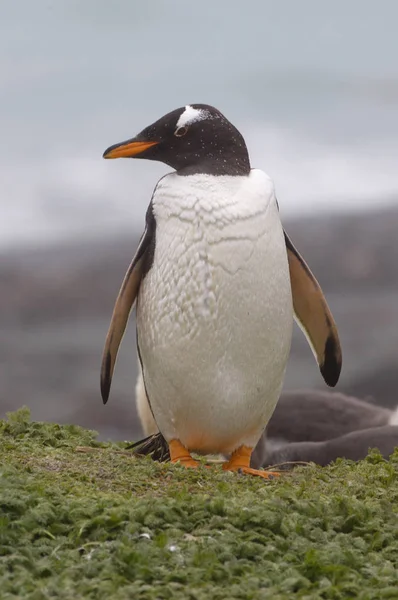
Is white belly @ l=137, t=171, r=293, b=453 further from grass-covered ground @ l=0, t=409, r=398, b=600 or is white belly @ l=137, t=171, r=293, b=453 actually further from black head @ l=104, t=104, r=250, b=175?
grass-covered ground @ l=0, t=409, r=398, b=600

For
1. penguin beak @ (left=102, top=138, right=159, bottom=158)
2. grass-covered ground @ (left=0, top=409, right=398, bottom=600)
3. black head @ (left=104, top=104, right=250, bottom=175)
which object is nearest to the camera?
grass-covered ground @ (left=0, top=409, right=398, bottom=600)

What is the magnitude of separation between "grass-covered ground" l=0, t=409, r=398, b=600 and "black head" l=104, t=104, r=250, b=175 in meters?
1.33

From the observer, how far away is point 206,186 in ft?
15.4

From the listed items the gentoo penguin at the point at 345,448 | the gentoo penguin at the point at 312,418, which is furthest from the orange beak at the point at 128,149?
the gentoo penguin at the point at 312,418

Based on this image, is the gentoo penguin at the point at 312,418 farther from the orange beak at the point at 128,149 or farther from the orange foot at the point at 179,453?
the orange beak at the point at 128,149

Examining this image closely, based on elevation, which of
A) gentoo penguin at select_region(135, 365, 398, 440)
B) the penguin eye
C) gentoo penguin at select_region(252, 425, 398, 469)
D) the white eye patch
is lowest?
gentoo penguin at select_region(135, 365, 398, 440)

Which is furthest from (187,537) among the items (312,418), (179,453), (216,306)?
(312,418)

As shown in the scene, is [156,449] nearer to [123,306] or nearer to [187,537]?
[123,306]

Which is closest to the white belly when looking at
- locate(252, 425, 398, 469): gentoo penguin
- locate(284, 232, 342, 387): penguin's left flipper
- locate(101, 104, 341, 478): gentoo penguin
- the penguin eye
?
locate(101, 104, 341, 478): gentoo penguin

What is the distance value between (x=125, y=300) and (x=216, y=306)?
1.78 ft

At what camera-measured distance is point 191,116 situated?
4.83 metres

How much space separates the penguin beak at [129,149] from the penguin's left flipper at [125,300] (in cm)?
27

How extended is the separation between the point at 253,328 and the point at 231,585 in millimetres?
1806

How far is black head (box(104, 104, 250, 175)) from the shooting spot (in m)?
4.80
